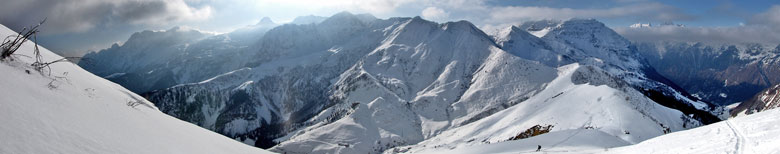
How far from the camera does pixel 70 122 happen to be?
221 inches

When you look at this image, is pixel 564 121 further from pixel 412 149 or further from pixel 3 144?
pixel 3 144

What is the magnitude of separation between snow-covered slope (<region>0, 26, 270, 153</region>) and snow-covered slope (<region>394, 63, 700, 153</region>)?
40.3m

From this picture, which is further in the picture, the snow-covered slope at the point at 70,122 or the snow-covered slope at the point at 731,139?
the snow-covered slope at the point at 731,139

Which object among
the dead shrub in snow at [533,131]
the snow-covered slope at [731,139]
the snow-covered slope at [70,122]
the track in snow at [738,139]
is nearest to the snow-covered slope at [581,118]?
the dead shrub in snow at [533,131]

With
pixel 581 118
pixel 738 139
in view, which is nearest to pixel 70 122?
pixel 738 139

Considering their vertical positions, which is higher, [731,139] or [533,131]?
[731,139]

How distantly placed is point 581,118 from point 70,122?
12582cm

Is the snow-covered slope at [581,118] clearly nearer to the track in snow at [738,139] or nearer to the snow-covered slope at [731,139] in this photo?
the snow-covered slope at [731,139]

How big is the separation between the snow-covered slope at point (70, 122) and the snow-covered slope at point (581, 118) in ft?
132

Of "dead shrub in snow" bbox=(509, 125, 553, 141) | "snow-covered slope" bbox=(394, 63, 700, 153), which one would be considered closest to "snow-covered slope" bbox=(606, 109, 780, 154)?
"snow-covered slope" bbox=(394, 63, 700, 153)

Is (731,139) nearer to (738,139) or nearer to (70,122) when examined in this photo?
(738,139)

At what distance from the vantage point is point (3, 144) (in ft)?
13.0

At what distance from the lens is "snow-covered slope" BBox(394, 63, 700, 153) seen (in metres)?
89.7

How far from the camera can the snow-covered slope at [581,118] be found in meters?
89.7
